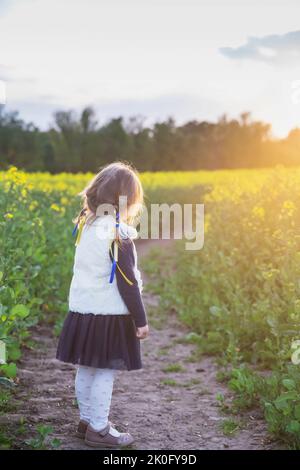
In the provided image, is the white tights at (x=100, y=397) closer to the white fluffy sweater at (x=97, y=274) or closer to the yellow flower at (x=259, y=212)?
the white fluffy sweater at (x=97, y=274)

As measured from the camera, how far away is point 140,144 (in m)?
38.8

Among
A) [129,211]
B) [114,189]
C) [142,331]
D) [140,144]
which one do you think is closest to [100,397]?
[142,331]

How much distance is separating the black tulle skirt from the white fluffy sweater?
0.05 meters

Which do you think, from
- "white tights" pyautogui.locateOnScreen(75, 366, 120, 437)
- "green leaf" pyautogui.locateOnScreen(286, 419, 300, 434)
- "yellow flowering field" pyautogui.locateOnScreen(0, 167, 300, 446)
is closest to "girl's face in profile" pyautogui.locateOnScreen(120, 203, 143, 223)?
"yellow flowering field" pyautogui.locateOnScreen(0, 167, 300, 446)

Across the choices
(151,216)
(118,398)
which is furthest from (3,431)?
(151,216)

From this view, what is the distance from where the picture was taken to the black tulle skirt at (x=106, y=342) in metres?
3.94

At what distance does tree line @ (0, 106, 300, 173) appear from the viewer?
3666cm

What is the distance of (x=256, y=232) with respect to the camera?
7.06 metres

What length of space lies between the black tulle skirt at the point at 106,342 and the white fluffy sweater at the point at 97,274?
0.17ft

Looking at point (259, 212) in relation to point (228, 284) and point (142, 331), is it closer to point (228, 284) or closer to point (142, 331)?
point (228, 284)

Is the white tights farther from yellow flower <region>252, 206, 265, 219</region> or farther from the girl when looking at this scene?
yellow flower <region>252, 206, 265, 219</region>

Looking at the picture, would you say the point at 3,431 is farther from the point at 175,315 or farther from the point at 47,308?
the point at 175,315

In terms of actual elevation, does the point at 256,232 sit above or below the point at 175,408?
above
